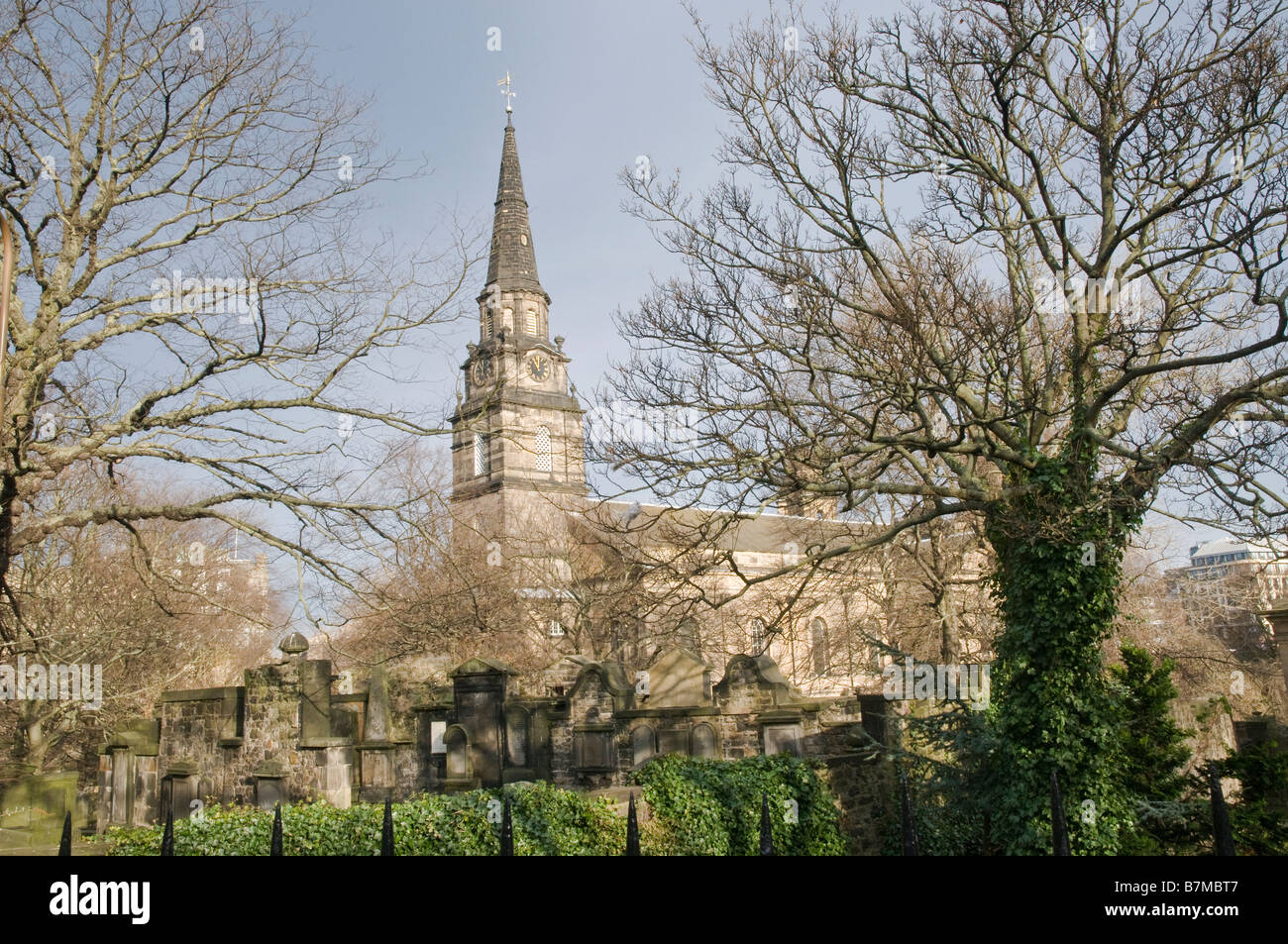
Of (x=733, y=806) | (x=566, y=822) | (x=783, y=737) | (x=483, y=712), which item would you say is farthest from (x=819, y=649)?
(x=566, y=822)

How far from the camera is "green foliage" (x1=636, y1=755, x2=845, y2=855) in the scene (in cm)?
948

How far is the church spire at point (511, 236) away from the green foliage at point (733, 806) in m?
50.4

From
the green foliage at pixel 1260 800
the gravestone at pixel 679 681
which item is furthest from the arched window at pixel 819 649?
the green foliage at pixel 1260 800

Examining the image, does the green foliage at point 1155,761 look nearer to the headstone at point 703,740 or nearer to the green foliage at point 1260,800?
the green foliage at point 1260,800

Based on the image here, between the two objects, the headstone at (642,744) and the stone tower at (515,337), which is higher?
the stone tower at (515,337)

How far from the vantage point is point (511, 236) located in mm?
59875

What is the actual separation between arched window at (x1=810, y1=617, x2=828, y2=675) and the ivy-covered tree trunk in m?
11.1

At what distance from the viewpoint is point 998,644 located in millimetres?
11711

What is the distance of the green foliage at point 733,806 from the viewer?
373 inches

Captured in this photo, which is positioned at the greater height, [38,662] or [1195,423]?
[1195,423]

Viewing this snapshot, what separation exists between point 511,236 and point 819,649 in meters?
38.5

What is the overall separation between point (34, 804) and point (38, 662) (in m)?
2.49
